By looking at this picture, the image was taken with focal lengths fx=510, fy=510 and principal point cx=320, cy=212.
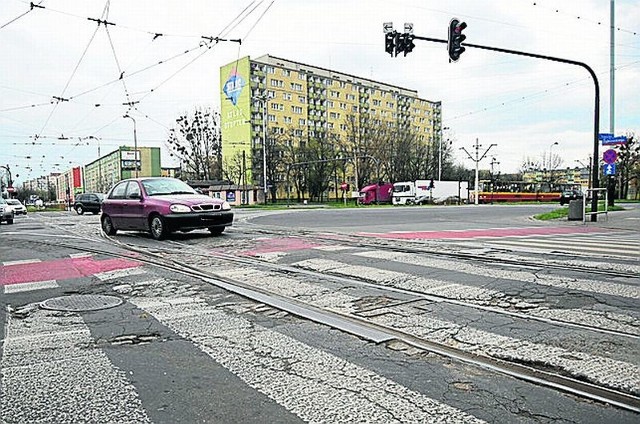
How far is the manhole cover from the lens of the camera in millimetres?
5730

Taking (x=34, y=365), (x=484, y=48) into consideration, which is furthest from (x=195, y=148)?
(x=34, y=365)

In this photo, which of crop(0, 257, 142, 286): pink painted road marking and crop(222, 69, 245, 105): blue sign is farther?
crop(222, 69, 245, 105): blue sign

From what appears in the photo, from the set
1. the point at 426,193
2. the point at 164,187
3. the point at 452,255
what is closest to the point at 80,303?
the point at 452,255

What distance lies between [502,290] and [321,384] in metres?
3.65

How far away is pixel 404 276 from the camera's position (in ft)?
23.9

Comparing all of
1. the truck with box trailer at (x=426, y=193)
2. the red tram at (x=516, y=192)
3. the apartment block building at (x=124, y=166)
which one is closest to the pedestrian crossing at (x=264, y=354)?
the truck with box trailer at (x=426, y=193)

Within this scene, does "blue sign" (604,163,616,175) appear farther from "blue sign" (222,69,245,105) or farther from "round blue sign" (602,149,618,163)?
"blue sign" (222,69,245,105)

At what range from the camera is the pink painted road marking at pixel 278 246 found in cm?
1024

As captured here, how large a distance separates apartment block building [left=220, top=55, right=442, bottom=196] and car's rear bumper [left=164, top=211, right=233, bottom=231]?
67.1m

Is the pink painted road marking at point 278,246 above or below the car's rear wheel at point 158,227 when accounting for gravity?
below

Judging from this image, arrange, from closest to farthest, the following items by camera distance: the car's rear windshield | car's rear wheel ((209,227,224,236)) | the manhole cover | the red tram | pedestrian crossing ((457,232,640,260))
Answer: the manhole cover < pedestrian crossing ((457,232,640,260)) < the car's rear windshield < car's rear wheel ((209,227,224,236)) < the red tram

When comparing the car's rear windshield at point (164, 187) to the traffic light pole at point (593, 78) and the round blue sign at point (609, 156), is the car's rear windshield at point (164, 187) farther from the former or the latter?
the round blue sign at point (609, 156)

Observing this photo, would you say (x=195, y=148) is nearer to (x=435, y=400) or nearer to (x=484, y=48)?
(x=484, y=48)

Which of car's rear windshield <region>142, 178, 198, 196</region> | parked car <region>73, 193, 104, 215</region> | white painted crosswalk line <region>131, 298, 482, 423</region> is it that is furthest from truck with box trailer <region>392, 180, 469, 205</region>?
white painted crosswalk line <region>131, 298, 482, 423</region>
